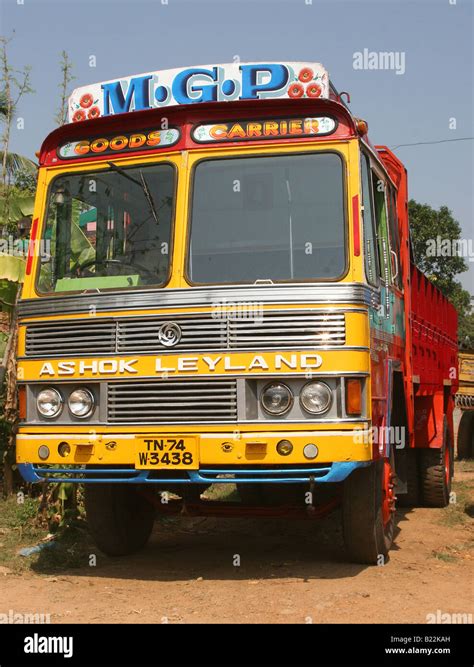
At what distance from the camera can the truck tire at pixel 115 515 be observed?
7.32 meters

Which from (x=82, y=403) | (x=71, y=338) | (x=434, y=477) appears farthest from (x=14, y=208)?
(x=434, y=477)

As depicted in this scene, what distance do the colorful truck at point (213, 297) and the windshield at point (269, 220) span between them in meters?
0.01

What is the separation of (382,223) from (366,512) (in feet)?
7.26

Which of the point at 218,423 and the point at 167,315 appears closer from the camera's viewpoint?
the point at 218,423

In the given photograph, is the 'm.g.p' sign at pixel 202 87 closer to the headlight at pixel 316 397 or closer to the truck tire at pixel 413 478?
the headlight at pixel 316 397

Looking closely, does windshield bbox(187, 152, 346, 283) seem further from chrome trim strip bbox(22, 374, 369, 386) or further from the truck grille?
chrome trim strip bbox(22, 374, 369, 386)

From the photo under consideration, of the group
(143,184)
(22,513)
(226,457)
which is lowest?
(22,513)

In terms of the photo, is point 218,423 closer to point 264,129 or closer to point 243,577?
point 243,577

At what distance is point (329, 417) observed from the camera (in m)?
5.95

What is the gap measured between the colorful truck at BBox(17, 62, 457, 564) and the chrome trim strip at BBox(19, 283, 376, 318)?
0.4 inches

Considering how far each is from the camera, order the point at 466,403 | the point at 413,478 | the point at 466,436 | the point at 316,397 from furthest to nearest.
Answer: the point at 466,436 → the point at 466,403 → the point at 413,478 → the point at 316,397

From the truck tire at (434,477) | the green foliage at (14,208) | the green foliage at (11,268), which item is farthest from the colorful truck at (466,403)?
the green foliage at (11,268)

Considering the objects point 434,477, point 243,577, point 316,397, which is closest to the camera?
point 316,397

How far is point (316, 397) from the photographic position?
5969 mm
